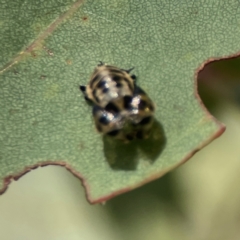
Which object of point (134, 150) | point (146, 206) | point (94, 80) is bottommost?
point (146, 206)

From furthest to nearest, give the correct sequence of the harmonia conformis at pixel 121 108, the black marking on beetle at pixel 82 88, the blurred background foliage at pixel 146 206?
the blurred background foliage at pixel 146 206
the black marking on beetle at pixel 82 88
the harmonia conformis at pixel 121 108

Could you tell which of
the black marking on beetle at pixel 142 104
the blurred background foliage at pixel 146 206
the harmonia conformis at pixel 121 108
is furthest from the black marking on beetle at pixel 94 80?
the blurred background foliage at pixel 146 206

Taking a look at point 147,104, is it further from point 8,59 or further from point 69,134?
point 8,59

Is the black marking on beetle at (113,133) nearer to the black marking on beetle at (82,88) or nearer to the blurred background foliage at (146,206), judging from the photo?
the black marking on beetle at (82,88)

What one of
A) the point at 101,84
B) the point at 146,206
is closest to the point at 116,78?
the point at 101,84

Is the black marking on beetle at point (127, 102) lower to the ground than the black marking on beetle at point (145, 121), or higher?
higher

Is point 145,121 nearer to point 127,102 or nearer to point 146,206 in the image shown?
point 127,102
